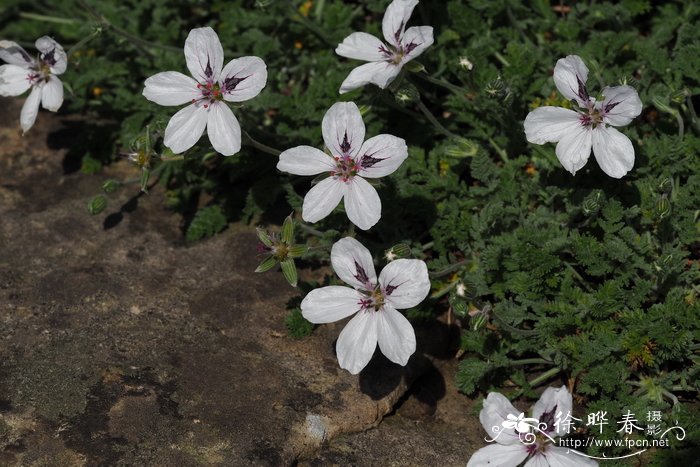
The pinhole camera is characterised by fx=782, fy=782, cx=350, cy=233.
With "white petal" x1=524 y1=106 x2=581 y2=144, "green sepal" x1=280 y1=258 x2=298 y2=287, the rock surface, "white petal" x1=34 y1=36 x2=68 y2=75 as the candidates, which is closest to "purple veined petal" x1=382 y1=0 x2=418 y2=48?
"white petal" x1=524 y1=106 x2=581 y2=144

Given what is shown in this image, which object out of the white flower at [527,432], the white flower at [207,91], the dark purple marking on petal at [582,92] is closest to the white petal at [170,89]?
the white flower at [207,91]

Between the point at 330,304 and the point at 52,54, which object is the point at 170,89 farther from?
the point at 330,304

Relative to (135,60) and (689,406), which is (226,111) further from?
(689,406)

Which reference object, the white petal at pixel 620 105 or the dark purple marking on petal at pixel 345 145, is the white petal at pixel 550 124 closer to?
the white petal at pixel 620 105

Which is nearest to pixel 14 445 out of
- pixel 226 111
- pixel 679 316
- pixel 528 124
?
pixel 226 111

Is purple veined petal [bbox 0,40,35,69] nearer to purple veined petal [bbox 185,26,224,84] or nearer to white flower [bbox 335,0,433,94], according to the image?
purple veined petal [bbox 185,26,224,84]

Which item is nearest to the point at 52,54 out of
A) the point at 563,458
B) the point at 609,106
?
the point at 609,106
